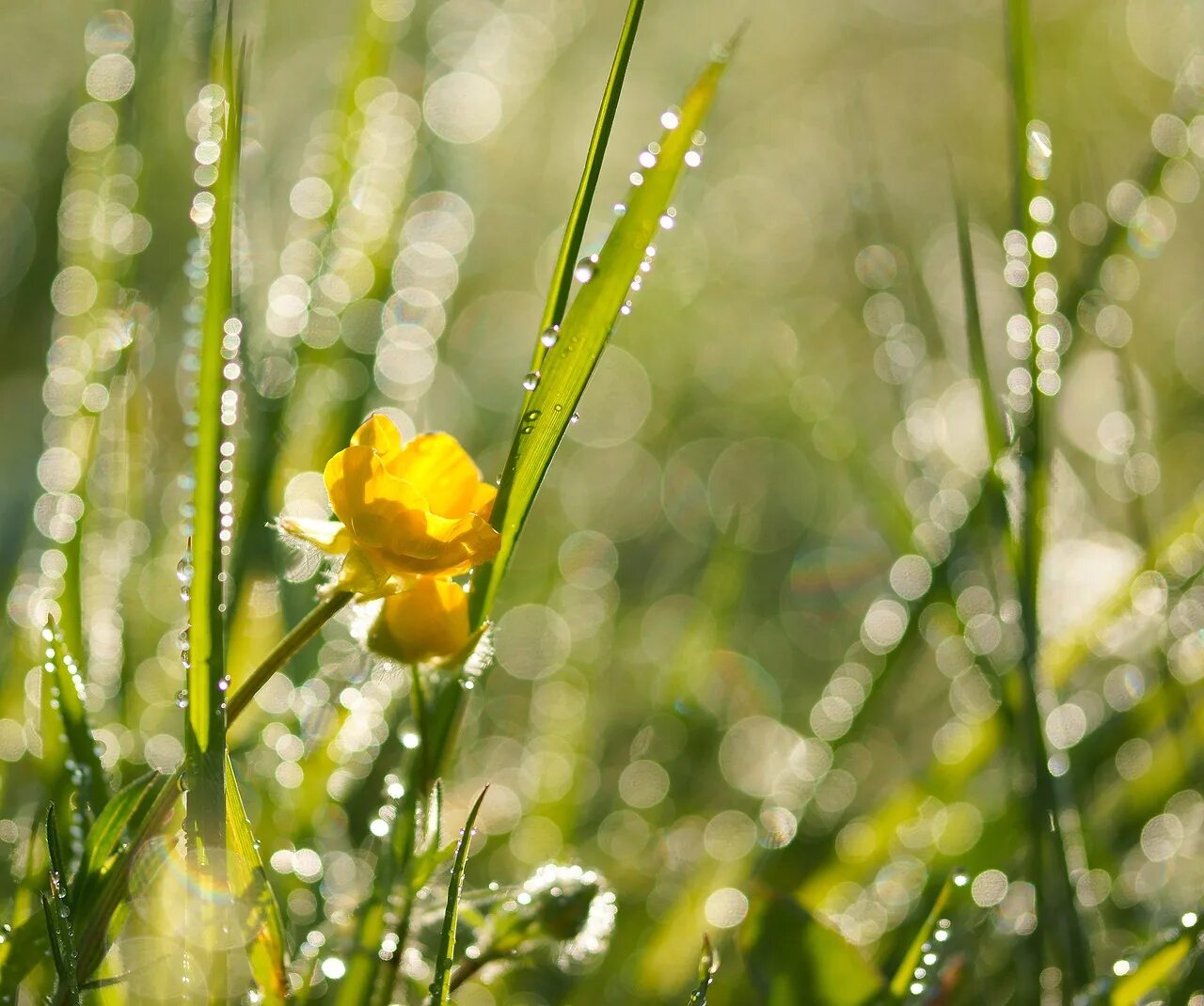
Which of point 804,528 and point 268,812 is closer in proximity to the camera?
point 268,812

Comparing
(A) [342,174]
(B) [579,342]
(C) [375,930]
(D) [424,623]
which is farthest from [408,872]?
(A) [342,174]

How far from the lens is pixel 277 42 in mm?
4113

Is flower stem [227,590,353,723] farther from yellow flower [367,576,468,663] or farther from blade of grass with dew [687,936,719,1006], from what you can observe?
blade of grass with dew [687,936,719,1006]

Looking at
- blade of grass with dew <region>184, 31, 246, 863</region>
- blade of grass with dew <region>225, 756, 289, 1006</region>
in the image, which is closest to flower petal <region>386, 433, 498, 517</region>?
blade of grass with dew <region>184, 31, 246, 863</region>

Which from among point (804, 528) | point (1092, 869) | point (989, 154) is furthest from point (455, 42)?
point (1092, 869)

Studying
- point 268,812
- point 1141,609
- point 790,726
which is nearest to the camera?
point 268,812

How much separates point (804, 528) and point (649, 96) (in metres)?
2.23

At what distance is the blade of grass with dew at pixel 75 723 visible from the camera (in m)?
0.87

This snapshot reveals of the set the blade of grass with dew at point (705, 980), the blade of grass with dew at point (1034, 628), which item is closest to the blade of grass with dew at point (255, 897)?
the blade of grass with dew at point (705, 980)

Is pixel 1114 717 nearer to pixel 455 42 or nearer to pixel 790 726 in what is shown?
pixel 790 726

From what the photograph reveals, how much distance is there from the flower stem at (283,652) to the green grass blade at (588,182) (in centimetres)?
19

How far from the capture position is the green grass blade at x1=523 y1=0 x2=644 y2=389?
84cm

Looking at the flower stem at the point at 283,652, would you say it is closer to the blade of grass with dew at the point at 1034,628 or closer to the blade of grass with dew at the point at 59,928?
the blade of grass with dew at the point at 59,928

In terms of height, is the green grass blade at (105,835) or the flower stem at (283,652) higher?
the flower stem at (283,652)
